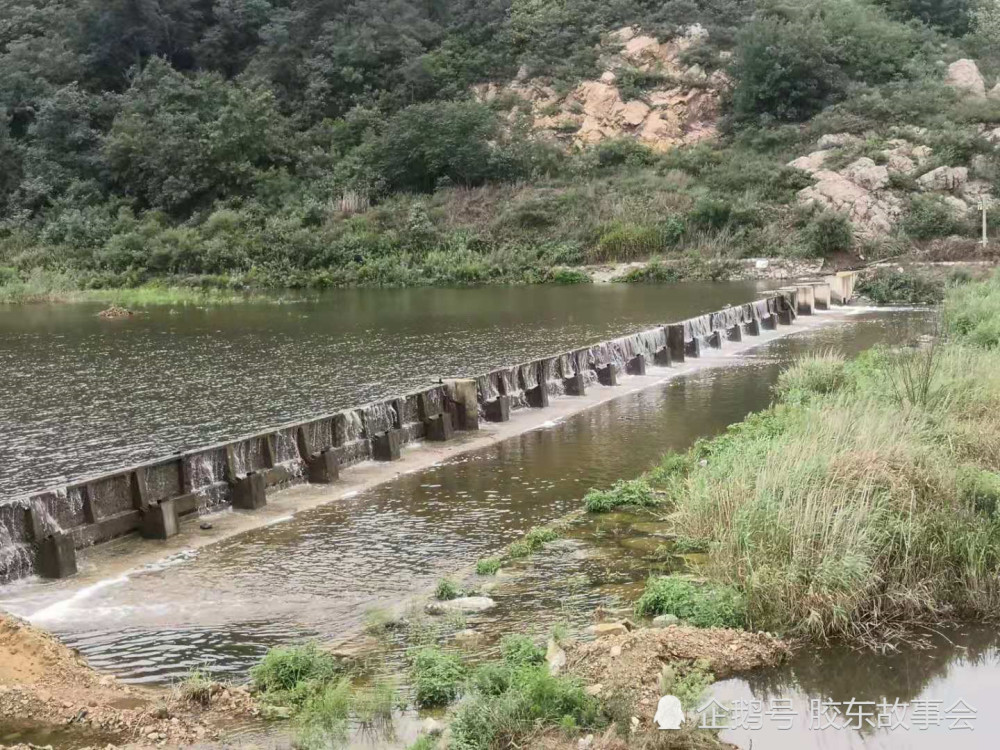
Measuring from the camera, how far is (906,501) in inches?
420

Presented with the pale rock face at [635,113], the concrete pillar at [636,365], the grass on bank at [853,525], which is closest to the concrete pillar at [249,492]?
the grass on bank at [853,525]

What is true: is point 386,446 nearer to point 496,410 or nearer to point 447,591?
point 496,410

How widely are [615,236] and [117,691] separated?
5010 cm

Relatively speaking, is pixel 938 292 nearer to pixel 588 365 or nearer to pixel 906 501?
pixel 588 365

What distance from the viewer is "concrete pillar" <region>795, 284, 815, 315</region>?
1547 inches

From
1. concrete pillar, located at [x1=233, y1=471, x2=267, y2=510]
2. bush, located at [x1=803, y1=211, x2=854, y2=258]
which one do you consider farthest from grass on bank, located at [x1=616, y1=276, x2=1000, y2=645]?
bush, located at [x1=803, y1=211, x2=854, y2=258]

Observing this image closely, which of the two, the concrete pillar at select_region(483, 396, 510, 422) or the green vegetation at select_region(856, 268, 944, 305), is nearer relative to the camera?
the concrete pillar at select_region(483, 396, 510, 422)

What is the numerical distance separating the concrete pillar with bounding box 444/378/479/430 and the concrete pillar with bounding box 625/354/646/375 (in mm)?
7381

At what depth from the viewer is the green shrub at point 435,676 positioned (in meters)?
8.61

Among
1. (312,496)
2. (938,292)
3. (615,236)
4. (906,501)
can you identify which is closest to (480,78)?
(615,236)

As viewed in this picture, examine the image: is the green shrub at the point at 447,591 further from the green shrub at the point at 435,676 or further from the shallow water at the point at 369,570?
the green shrub at the point at 435,676

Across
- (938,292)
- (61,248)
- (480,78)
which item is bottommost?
(938,292)

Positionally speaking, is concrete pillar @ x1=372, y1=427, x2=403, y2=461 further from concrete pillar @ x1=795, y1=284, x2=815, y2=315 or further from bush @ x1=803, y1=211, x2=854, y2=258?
bush @ x1=803, y1=211, x2=854, y2=258

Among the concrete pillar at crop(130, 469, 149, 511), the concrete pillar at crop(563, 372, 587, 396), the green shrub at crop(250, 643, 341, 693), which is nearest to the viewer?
the green shrub at crop(250, 643, 341, 693)
